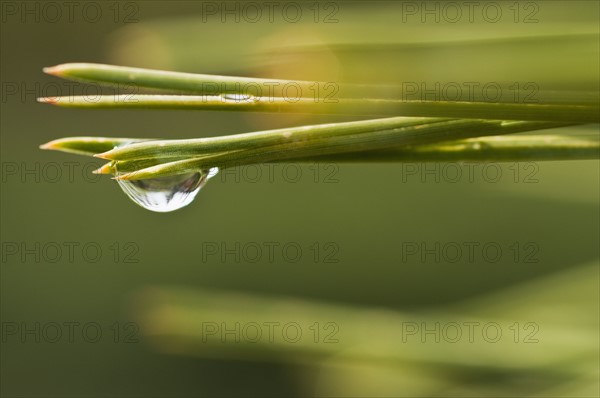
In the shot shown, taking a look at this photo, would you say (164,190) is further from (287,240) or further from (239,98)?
(287,240)

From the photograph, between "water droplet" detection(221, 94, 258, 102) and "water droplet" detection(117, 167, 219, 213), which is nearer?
"water droplet" detection(221, 94, 258, 102)

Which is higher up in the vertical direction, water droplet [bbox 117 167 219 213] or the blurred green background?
A: the blurred green background

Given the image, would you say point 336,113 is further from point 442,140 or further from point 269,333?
point 269,333

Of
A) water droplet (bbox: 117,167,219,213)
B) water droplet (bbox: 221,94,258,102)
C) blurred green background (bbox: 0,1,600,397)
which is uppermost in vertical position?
blurred green background (bbox: 0,1,600,397)

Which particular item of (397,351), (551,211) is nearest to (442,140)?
(397,351)

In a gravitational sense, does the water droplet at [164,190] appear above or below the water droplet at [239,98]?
above

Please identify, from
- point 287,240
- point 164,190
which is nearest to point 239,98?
point 164,190
